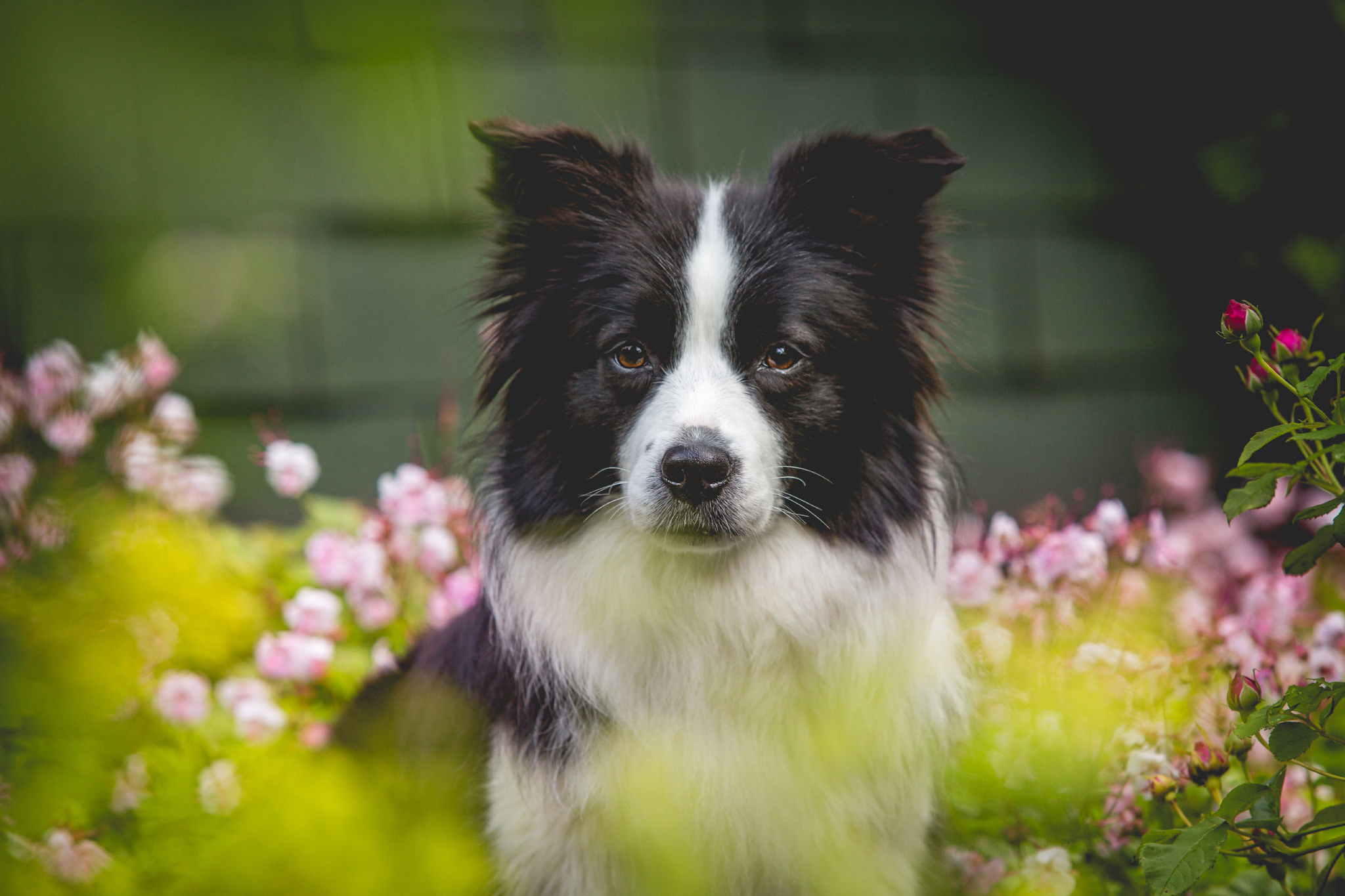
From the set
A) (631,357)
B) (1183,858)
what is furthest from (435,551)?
(1183,858)

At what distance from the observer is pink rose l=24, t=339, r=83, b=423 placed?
1.25m

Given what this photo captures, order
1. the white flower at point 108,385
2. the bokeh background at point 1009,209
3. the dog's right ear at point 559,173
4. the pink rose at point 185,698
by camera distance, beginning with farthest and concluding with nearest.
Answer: the bokeh background at point 1009,209 → the pink rose at point 185,698 → the dog's right ear at point 559,173 → the white flower at point 108,385

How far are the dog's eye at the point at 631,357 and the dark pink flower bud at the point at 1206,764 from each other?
51.5 inches

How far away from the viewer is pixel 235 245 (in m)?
1.00

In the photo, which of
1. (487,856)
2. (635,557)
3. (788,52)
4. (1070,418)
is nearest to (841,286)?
(635,557)

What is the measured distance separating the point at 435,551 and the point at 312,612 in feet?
1.49

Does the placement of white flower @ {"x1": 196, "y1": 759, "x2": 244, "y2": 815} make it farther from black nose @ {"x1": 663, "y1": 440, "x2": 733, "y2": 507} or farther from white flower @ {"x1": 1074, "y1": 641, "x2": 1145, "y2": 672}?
white flower @ {"x1": 1074, "y1": 641, "x2": 1145, "y2": 672}

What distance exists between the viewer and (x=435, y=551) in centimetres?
314

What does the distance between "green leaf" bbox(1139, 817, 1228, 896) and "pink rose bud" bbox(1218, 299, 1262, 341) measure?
687 millimetres

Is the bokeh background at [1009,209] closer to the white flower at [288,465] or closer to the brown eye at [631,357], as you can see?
the white flower at [288,465]

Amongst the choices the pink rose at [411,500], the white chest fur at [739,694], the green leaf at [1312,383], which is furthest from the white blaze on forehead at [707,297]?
the pink rose at [411,500]

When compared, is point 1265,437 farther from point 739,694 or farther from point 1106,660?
point 739,694

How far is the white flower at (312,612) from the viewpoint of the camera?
281 centimetres

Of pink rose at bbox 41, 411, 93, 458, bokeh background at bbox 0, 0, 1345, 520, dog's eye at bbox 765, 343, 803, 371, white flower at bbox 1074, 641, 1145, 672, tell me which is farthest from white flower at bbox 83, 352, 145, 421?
white flower at bbox 1074, 641, 1145, 672
